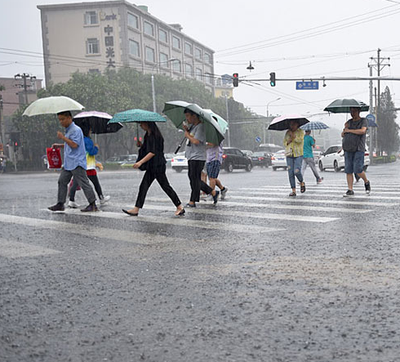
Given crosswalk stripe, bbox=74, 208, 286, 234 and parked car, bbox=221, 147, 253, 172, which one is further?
parked car, bbox=221, 147, 253, 172

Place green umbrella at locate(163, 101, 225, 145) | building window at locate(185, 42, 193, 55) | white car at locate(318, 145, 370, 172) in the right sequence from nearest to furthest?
1. green umbrella at locate(163, 101, 225, 145)
2. white car at locate(318, 145, 370, 172)
3. building window at locate(185, 42, 193, 55)

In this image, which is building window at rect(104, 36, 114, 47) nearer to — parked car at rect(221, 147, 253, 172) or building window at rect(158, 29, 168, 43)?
building window at rect(158, 29, 168, 43)

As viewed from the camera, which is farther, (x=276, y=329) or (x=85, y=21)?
(x=85, y=21)

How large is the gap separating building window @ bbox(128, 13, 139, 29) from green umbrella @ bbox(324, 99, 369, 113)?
61.9 metres

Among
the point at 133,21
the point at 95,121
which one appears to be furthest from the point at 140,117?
the point at 133,21

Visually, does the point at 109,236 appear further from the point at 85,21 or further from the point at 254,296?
the point at 85,21

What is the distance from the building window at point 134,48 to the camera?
7031cm

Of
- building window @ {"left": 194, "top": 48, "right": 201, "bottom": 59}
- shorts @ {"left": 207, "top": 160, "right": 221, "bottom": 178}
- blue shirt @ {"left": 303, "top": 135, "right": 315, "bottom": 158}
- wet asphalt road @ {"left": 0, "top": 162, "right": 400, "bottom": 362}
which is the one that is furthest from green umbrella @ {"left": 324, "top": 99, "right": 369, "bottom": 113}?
building window @ {"left": 194, "top": 48, "right": 201, "bottom": 59}

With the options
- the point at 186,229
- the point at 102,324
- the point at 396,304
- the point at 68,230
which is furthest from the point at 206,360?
the point at 68,230

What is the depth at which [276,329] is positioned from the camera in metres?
3.17

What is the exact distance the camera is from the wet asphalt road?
2939 mm

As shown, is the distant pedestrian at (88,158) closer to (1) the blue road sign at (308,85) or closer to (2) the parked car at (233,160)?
(2) the parked car at (233,160)

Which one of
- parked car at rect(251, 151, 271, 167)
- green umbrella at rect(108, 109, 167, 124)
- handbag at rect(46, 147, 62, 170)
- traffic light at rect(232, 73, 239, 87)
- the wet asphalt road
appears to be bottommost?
the wet asphalt road

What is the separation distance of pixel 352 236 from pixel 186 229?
2102 millimetres
